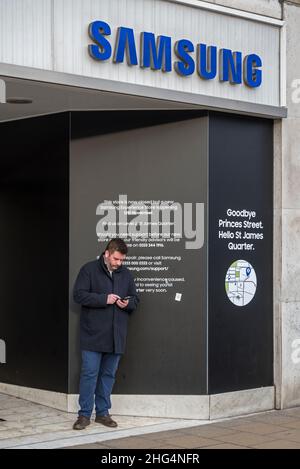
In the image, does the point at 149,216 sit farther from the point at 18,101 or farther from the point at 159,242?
the point at 18,101

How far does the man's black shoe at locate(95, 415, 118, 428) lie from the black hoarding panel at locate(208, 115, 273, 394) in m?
1.12

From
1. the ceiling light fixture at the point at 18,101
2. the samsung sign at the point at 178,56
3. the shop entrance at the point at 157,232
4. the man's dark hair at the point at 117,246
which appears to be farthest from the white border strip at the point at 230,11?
the man's dark hair at the point at 117,246

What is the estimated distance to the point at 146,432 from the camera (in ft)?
27.3

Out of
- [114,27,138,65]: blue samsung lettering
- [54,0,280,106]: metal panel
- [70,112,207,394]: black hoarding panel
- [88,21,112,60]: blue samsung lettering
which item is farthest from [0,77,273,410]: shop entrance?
[88,21,112,60]: blue samsung lettering

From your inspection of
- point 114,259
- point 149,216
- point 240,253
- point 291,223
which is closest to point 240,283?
point 240,253

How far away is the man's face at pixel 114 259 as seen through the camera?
8406mm

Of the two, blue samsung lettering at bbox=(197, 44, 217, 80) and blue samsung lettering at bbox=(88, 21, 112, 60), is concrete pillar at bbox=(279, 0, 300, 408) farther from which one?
blue samsung lettering at bbox=(88, 21, 112, 60)

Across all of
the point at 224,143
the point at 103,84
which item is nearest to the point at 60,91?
the point at 103,84

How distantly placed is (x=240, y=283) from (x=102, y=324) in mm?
1709

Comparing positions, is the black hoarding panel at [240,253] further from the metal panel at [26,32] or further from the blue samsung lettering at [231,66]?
the metal panel at [26,32]

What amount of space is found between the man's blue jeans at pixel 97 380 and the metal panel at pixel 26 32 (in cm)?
282
